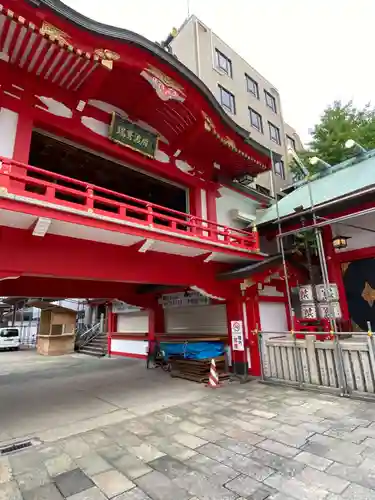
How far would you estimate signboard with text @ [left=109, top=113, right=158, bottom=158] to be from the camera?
8.45 meters

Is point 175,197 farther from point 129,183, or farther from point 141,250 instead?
point 141,250

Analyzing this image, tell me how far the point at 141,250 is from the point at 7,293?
539cm

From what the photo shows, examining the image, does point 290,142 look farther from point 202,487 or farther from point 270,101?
point 202,487

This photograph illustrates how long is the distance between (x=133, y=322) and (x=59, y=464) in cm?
1233

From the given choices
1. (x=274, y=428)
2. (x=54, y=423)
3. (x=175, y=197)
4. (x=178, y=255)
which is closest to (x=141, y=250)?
(x=178, y=255)

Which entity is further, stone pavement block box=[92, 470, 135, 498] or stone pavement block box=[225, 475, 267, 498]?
stone pavement block box=[92, 470, 135, 498]

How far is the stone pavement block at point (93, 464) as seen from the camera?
4.01 meters

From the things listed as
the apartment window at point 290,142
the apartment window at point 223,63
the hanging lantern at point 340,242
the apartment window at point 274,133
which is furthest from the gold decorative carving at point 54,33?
the apartment window at point 290,142

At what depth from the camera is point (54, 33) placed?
20.0 ft

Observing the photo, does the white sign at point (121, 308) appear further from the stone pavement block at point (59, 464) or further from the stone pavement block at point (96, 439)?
the stone pavement block at point (59, 464)

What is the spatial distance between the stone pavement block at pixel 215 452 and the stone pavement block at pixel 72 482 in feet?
5.56

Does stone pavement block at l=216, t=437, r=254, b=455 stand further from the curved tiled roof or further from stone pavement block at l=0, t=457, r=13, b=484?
the curved tiled roof

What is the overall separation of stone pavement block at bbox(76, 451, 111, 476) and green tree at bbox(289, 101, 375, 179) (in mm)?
15291

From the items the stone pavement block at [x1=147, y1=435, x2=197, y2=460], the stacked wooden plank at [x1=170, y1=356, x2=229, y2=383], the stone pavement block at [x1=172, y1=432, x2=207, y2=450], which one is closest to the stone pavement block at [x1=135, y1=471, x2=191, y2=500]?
the stone pavement block at [x1=147, y1=435, x2=197, y2=460]
